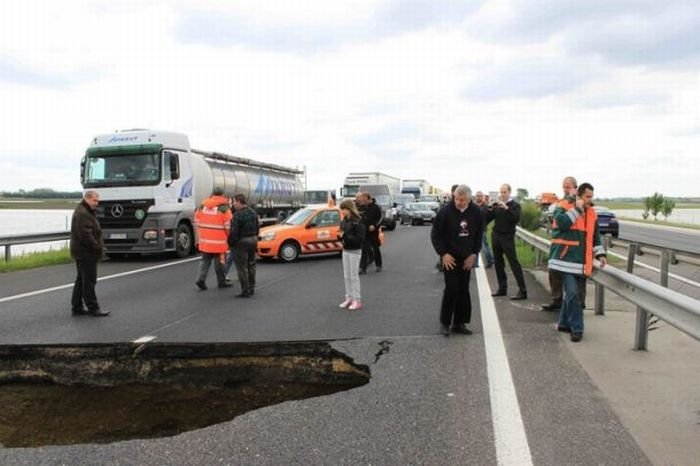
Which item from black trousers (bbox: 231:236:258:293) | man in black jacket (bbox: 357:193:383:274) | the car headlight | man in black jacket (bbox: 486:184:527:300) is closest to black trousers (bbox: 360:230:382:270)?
man in black jacket (bbox: 357:193:383:274)

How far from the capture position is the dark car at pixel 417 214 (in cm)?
3803

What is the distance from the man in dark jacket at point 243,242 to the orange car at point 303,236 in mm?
5083

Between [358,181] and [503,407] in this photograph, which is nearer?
[503,407]

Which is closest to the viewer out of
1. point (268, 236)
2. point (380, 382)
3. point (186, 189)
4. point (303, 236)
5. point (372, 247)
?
point (380, 382)

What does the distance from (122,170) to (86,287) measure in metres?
8.05

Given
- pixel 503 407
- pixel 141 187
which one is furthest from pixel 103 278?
pixel 503 407

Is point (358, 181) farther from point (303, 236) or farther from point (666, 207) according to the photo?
point (666, 207)

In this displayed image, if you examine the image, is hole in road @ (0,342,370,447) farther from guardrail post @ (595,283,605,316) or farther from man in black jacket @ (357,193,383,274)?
man in black jacket @ (357,193,383,274)

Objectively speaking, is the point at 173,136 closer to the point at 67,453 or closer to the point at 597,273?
the point at 597,273

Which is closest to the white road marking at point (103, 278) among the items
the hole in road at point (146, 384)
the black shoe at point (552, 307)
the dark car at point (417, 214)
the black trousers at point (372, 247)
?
the hole in road at point (146, 384)

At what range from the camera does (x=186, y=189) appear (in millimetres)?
16312

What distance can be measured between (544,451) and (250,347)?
333 centimetres

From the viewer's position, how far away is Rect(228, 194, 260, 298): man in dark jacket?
31.8ft

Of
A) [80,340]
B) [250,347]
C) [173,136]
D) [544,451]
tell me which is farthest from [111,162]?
[544,451]
